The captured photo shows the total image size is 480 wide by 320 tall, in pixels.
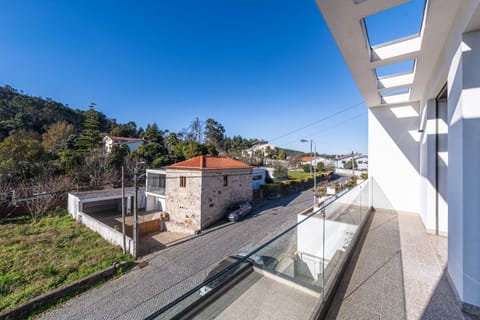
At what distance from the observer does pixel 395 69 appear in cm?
352

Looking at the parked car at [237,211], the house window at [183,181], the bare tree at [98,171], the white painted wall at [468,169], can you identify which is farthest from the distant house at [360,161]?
the bare tree at [98,171]

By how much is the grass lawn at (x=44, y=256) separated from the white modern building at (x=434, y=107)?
28.8 ft

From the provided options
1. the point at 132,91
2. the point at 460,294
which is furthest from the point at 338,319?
the point at 132,91

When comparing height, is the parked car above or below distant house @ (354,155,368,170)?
below

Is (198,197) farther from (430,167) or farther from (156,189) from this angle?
(430,167)

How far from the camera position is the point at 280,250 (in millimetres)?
1696

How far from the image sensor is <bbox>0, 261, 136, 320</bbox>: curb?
447cm

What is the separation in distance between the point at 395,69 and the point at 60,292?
32.6ft

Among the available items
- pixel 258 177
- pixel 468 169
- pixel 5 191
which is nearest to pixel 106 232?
pixel 5 191

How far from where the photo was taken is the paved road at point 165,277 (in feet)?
15.6

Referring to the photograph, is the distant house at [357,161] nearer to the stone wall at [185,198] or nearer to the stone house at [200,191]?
the stone house at [200,191]

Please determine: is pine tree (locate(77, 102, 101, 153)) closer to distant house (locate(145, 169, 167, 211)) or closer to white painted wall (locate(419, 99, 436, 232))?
distant house (locate(145, 169, 167, 211))

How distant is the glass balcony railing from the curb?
21.8ft

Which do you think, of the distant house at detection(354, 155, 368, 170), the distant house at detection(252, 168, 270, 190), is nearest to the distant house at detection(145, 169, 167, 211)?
the distant house at detection(252, 168, 270, 190)
